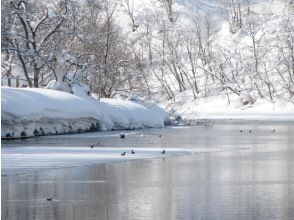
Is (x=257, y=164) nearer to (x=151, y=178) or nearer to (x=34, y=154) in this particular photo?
(x=151, y=178)

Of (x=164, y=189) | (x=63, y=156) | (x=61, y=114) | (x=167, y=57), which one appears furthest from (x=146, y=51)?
(x=164, y=189)

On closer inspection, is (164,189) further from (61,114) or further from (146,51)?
(146,51)

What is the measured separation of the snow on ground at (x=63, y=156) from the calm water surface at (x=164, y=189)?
714 millimetres

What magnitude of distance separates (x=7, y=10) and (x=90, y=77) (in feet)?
25.0

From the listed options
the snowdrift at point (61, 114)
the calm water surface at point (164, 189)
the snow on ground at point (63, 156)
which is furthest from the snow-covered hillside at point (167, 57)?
the calm water surface at point (164, 189)

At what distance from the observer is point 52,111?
3450 cm

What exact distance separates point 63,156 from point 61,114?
13.1 m

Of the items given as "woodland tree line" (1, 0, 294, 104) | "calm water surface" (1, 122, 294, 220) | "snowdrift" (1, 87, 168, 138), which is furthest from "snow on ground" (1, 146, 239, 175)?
"woodland tree line" (1, 0, 294, 104)

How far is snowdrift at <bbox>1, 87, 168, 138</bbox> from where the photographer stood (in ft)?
106

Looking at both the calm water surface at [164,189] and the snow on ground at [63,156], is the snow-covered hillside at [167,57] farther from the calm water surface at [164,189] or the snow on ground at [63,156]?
the calm water surface at [164,189]

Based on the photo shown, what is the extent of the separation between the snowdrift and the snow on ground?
6.84 m

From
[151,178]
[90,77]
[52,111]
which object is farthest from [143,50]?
[151,178]

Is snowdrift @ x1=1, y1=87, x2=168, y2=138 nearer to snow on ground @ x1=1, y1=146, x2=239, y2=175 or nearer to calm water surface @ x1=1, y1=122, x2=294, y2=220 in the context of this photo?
snow on ground @ x1=1, y1=146, x2=239, y2=175

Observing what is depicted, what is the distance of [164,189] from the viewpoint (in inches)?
595
